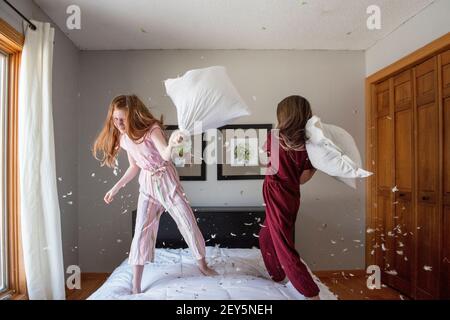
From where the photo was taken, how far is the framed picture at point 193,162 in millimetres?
898

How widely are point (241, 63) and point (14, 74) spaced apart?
2.13 feet

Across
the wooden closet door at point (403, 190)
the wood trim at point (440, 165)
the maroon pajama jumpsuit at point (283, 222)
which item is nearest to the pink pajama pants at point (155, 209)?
the maroon pajama jumpsuit at point (283, 222)

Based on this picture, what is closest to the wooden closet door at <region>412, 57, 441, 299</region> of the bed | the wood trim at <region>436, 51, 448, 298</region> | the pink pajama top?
the wood trim at <region>436, 51, 448, 298</region>

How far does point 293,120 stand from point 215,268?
517mm

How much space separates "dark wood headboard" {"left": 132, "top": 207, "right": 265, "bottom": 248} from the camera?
915mm

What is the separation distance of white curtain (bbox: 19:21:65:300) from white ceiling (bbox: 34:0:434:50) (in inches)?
4.2

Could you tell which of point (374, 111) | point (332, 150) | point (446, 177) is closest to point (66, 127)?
point (332, 150)

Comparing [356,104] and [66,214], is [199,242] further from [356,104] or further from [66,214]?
[356,104]

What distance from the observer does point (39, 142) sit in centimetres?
89

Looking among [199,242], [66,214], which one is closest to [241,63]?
[199,242]

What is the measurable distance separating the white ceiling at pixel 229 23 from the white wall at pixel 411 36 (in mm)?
21

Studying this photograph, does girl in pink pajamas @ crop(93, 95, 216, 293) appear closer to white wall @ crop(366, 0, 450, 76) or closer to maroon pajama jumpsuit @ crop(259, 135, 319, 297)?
maroon pajama jumpsuit @ crop(259, 135, 319, 297)

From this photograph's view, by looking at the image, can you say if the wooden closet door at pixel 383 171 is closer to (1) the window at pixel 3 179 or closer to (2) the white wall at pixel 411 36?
(2) the white wall at pixel 411 36

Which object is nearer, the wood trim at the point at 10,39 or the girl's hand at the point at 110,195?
the wood trim at the point at 10,39
